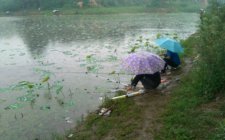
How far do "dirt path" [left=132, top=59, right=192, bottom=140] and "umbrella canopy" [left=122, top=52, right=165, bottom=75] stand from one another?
2.44 ft

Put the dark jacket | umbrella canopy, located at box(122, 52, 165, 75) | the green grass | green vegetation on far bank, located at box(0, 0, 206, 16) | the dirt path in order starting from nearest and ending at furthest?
the green grass
the dirt path
umbrella canopy, located at box(122, 52, 165, 75)
the dark jacket
green vegetation on far bank, located at box(0, 0, 206, 16)

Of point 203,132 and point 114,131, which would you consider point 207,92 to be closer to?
point 203,132

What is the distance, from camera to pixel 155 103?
339 inches

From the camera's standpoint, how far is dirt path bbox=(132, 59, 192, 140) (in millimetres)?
7002

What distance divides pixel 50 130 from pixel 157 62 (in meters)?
3.48

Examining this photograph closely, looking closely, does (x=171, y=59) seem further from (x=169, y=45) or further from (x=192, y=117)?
(x=192, y=117)

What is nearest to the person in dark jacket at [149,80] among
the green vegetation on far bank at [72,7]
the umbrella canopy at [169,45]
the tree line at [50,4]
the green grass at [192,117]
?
the green grass at [192,117]

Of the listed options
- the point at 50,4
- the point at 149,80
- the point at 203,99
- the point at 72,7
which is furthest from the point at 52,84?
the point at 50,4

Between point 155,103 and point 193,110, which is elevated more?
point 193,110

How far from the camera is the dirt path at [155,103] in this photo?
7002mm

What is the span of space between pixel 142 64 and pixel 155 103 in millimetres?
1134

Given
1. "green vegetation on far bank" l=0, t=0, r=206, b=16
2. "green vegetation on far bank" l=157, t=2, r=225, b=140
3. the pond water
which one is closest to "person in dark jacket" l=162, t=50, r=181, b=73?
the pond water

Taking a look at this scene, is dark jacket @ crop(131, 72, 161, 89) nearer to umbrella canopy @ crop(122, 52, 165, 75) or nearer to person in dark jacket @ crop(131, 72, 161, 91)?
person in dark jacket @ crop(131, 72, 161, 91)

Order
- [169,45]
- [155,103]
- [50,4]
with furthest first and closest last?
[50,4] → [169,45] → [155,103]
